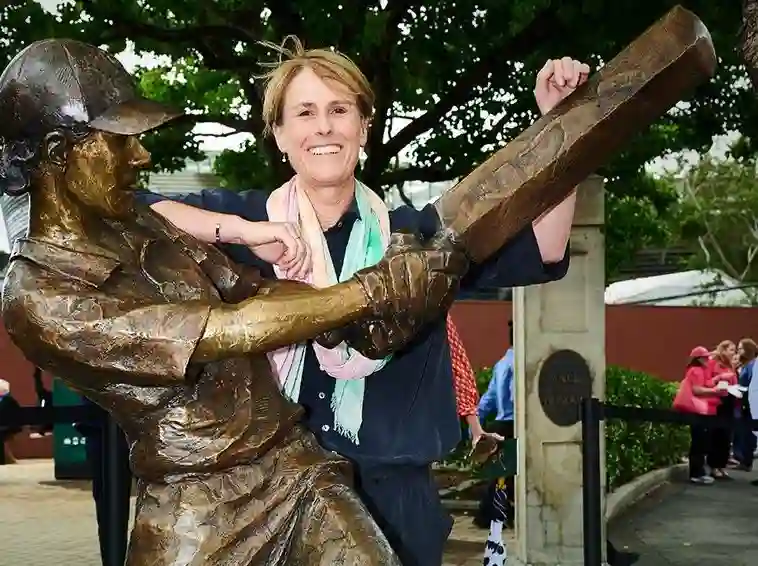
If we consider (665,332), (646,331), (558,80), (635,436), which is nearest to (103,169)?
(558,80)

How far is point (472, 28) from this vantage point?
9344 millimetres

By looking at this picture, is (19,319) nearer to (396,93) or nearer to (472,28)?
(472,28)

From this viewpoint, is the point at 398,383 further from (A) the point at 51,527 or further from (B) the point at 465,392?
(A) the point at 51,527

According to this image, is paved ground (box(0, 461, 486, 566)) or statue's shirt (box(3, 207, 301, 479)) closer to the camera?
statue's shirt (box(3, 207, 301, 479))

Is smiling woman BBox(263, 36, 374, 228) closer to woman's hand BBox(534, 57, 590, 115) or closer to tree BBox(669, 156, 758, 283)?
woman's hand BBox(534, 57, 590, 115)

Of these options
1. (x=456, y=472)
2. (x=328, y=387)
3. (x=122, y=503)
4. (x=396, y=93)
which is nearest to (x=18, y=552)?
(x=456, y=472)

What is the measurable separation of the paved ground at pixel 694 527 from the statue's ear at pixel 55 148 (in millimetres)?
6016

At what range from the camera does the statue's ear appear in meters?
1.91

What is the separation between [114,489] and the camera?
14.2 ft

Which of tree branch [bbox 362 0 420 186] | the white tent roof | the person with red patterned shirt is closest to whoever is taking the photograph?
the person with red patterned shirt

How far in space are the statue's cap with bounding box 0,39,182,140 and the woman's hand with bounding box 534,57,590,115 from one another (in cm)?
89

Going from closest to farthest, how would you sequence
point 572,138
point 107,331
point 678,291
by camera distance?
point 107,331, point 572,138, point 678,291

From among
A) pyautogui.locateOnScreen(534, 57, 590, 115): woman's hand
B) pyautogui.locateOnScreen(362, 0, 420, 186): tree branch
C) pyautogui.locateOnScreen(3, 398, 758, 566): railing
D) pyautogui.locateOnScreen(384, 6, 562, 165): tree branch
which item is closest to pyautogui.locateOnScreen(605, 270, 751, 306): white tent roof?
pyautogui.locateOnScreen(384, 6, 562, 165): tree branch

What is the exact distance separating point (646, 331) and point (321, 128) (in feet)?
53.8
